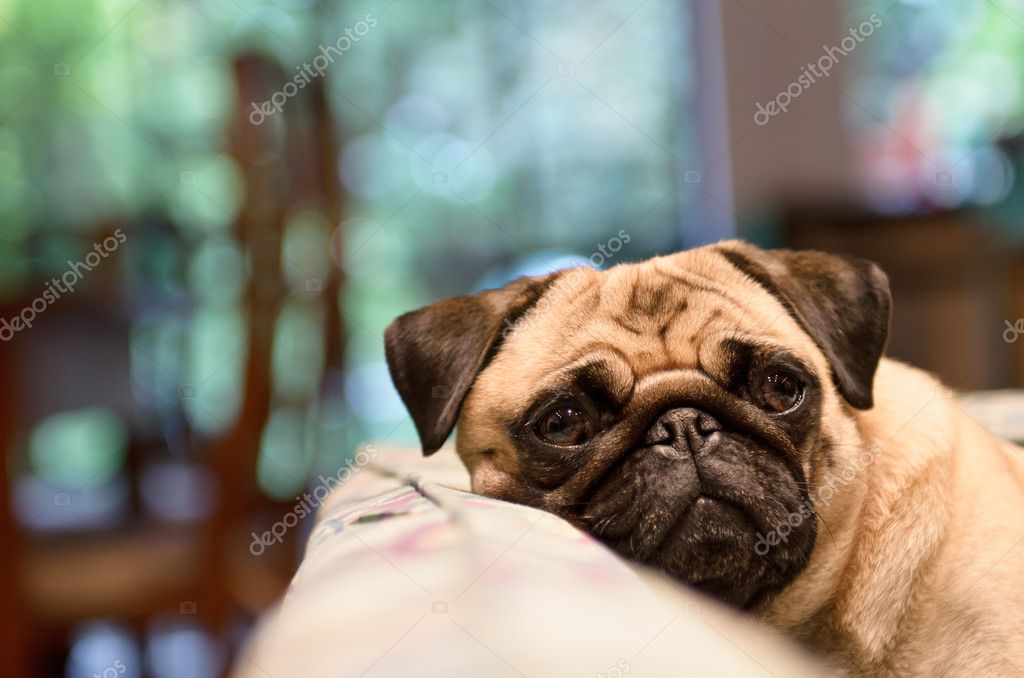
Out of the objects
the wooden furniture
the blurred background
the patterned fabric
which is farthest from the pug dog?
the wooden furniture

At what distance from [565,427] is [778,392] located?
0.36m

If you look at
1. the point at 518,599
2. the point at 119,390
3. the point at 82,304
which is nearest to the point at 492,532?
the point at 518,599

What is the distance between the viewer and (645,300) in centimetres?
171

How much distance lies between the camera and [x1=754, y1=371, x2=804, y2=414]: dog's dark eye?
1523 mm

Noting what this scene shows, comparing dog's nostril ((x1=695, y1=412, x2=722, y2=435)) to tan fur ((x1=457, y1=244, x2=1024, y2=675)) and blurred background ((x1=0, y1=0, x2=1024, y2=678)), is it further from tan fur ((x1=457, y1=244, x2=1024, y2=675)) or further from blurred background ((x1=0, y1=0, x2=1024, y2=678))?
blurred background ((x1=0, y1=0, x2=1024, y2=678))

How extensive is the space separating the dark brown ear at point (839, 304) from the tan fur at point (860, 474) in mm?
32

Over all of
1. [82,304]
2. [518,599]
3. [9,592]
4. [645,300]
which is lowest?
[9,592]

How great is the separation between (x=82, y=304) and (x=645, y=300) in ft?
7.43

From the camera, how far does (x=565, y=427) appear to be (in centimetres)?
155

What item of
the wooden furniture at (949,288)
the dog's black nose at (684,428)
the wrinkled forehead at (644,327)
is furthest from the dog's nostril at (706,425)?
the wooden furniture at (949,288)

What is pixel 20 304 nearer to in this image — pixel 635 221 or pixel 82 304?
pixel 82 304

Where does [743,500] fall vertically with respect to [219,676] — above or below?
above

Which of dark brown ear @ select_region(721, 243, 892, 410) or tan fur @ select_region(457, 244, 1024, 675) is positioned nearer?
tan fur @ select_region(457, 244, 1024, 675)

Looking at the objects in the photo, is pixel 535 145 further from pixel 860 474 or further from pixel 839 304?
pixel 860 474
